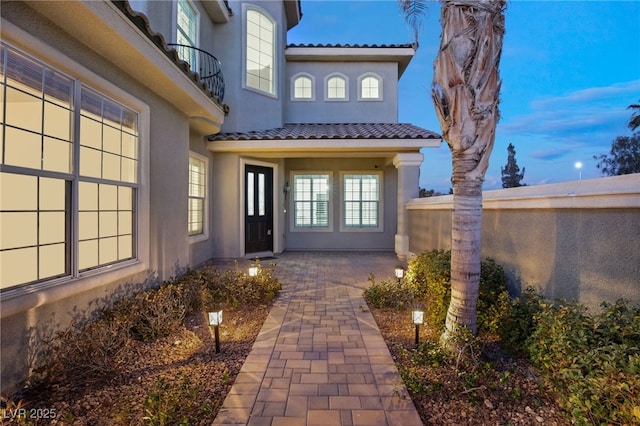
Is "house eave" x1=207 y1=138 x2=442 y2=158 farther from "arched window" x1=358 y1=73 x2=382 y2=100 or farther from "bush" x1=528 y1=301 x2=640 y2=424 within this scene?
"bush" x1=528 y1=301 x2=640 y2=424

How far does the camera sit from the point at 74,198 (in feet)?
12.1

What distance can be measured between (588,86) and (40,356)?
7986cm

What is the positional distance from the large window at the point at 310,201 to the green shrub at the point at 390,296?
623 cm

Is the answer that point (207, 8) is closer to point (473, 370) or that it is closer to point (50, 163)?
point (50, 163)

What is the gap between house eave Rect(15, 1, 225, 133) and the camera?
3.21m

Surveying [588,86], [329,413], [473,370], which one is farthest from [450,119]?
[588,86]

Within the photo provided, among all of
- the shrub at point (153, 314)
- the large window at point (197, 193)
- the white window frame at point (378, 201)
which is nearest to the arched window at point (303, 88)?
the white window frame at point (378, 201)

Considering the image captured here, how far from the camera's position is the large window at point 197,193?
26.6 ft

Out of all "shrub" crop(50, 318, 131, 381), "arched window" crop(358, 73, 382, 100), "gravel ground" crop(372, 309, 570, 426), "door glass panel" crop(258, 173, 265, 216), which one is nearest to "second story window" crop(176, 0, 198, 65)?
"door glass panel" crop(258, 173, 265, 216)

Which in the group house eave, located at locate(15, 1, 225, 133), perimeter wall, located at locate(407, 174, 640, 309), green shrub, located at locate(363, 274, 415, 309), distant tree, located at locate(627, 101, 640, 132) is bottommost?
green shrub, located at locate(363, 274, 415, 309)

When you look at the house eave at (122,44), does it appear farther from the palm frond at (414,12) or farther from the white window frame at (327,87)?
the white window frame at (327,87)

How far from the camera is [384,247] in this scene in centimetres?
1152

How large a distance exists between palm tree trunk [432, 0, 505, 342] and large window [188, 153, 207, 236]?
648cm

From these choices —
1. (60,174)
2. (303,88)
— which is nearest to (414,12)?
(60,174)
